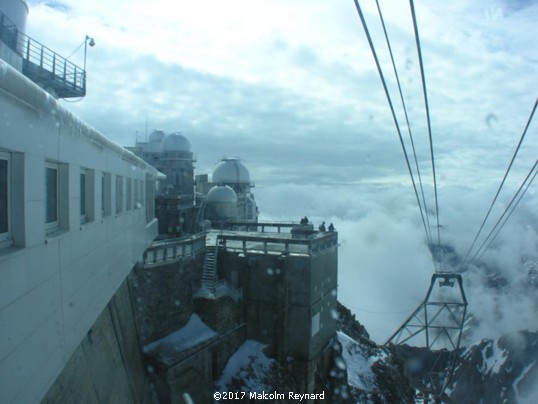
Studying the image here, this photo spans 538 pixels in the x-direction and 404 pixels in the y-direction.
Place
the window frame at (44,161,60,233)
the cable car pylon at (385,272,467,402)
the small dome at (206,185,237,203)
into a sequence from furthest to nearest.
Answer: the small dome at (206,185,237,203)
the cable car pylon at (385,272,467,402)
the window frame at (44,161,60,233)

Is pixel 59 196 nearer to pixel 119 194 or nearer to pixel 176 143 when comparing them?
pixel 119 194

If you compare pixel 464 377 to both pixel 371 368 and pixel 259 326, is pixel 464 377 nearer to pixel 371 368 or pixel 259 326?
pixel 371 368

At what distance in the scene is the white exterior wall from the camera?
3414mm

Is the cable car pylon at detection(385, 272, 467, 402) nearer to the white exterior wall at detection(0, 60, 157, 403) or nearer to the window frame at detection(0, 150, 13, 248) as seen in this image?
the white exterior wall at detection(0, 60, 157, 403)

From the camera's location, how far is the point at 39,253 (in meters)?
4.04

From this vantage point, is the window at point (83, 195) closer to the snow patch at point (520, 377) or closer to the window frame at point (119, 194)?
the window frame at point (119, 194)

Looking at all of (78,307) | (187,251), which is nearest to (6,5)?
(187,251)

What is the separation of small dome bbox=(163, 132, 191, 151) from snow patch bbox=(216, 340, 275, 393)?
25.9 meters

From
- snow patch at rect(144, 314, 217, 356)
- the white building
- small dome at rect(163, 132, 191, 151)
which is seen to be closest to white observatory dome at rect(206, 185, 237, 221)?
small dome at rect(163, 132, 191, 151)

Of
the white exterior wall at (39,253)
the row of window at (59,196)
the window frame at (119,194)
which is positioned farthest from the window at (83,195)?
the window frame at (119,194)

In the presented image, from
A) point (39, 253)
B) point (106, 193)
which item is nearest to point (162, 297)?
point (106, 193)

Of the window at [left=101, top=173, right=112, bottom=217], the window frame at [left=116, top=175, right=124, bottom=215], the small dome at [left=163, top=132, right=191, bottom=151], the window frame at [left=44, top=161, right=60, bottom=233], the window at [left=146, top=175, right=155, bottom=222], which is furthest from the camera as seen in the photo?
the small dome at [left=163, top=132, right=191, bottom=151]

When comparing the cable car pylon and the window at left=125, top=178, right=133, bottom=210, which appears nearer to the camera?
the window at left=125, top=178, right=133, bottom=210

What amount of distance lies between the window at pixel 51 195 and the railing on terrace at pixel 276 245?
41.8ft
